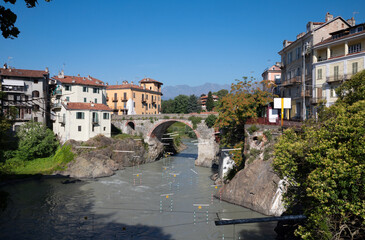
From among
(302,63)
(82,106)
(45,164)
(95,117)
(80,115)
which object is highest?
(302,63)

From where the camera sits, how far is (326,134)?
12.5 m

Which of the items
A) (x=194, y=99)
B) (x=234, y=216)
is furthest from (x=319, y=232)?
(x=194, y=99)

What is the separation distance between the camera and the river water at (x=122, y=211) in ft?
72.5

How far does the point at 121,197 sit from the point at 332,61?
2977 cm

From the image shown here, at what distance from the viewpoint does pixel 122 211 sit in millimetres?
27094

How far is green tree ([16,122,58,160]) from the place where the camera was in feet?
140

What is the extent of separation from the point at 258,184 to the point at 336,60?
18.9 meters

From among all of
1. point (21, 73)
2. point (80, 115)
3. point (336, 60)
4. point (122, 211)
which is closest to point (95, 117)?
point (80, 115)

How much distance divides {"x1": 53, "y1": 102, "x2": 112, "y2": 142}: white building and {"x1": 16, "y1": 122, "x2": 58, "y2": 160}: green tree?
3.54 meters

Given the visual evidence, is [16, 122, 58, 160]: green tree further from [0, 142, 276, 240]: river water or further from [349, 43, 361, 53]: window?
[349, 43, 361, 53]: window

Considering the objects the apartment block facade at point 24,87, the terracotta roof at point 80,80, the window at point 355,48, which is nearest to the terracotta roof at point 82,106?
the apartment block facade at point 24,87

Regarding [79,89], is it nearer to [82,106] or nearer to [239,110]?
[82,106]

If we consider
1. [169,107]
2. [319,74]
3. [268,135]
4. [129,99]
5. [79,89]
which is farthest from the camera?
[169,107]

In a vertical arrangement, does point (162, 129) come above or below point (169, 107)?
below
